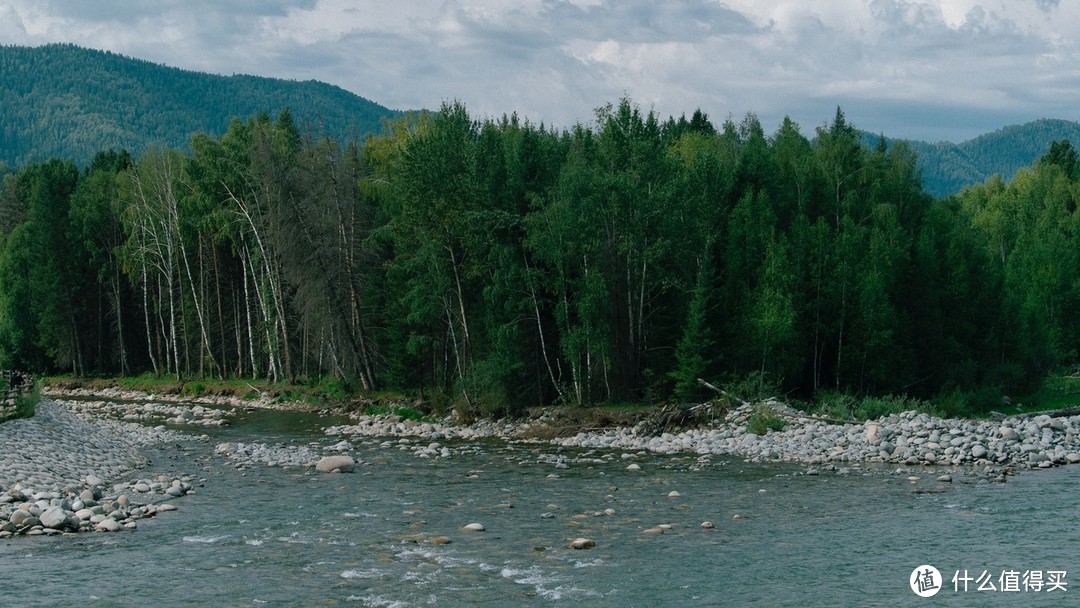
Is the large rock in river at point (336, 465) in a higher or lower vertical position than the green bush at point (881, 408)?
lower

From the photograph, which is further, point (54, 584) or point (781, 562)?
point (781, 562)

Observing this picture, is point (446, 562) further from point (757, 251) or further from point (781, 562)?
point (757, 251)

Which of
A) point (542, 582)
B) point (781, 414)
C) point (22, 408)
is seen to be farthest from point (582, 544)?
point (22, 408)

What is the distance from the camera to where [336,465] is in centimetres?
2980

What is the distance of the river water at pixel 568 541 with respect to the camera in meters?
16.5

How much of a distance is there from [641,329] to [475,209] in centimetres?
856

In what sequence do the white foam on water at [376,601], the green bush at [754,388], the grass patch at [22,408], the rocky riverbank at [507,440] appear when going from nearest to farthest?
the white foam on water at [376,601]
the rocky riverbank at [507,440]
the grass patch at [22,408]
the green bush at [754,388]

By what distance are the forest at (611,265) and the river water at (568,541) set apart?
1224 centimetres

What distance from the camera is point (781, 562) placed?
18250 mm

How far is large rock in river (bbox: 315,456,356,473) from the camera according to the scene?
29.6 m

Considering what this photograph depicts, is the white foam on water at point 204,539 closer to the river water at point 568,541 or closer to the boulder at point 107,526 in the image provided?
the river water at point 568,541

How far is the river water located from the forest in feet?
40.1

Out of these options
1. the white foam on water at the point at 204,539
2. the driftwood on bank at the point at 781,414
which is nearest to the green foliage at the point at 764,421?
the driftwood on bank at the point at 781,414

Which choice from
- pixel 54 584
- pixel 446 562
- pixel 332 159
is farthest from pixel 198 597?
pixel 332 159
